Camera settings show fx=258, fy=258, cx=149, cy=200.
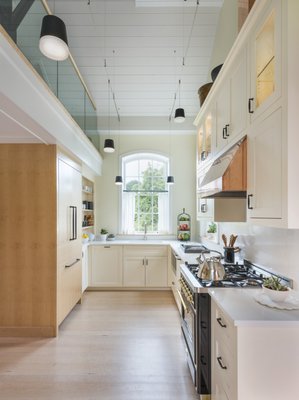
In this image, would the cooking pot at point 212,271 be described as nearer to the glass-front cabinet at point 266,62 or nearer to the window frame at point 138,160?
the glass-front cabinet at point 266,62

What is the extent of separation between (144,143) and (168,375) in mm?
4345

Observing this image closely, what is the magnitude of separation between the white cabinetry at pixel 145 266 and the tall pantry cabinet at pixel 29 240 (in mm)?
1857

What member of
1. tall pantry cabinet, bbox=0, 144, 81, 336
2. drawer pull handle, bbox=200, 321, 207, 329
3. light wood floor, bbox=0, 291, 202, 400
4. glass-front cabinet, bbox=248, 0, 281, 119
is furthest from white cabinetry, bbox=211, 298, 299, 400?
tall pantry cabinet, bbox=0, 144, 81, 336

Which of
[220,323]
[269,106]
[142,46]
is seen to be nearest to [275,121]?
[269,106]

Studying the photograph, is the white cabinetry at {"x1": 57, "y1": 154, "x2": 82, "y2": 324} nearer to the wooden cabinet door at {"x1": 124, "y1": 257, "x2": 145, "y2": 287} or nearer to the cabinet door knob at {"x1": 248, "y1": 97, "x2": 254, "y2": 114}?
the wooden cabinet door at {"x1": 124, "y1": 257, "x2": 145, "y2": 287}

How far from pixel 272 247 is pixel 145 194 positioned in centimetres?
372

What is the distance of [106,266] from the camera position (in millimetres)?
4914

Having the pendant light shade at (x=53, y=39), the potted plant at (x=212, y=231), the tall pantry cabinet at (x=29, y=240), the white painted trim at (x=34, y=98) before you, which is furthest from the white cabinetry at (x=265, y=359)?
the potted plant at (x=212, y=231)

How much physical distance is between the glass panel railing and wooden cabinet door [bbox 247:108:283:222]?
1.98 m

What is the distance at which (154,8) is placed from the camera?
12.4 ft

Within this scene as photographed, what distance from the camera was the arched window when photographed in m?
5.63

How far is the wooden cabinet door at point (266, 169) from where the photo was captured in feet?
4.89

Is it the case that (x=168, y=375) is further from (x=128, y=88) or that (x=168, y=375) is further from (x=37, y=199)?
(x=128, y=88)

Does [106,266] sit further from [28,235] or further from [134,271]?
[28,235]
